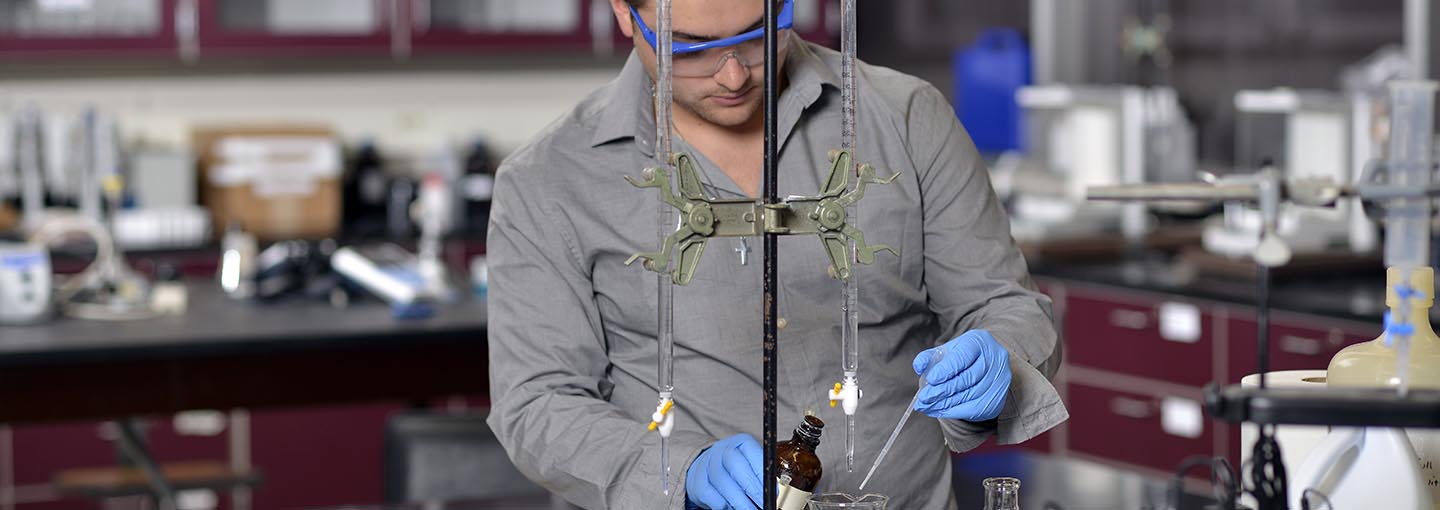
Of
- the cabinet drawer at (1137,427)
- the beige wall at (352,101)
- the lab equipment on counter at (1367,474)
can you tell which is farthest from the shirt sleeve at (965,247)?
the beige wall at (352,101)

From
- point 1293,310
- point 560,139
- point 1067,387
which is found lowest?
point 1067,387

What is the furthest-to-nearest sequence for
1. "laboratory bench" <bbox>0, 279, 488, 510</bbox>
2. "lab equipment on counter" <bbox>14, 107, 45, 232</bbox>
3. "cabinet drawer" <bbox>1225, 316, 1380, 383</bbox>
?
"lab equipment on counter" <bbox>14, 107, 45, 232</bbox>
"cabinet drawer" <bbox>1225, 316, 1380, 383</bbox>
"laboratory bench" <bbox>0, 279, 488, 510</bbox>

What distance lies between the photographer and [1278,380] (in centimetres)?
146

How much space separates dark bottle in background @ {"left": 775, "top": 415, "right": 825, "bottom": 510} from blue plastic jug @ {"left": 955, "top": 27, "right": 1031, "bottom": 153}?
381 cm

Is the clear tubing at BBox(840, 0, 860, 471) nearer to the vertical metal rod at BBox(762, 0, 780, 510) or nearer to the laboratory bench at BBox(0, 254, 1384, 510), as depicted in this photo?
the vertical metal rod at BBox(762, 0, 780, 510)

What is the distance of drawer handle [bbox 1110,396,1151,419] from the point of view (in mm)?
3770

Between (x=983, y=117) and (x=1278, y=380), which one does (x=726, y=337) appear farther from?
(x=983, y=117)

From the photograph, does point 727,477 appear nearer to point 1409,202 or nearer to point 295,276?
point 1409,202

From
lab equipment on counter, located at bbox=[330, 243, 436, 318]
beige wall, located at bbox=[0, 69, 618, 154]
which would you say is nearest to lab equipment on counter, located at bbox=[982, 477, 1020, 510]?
lab equipment on counter, located at bbox=[330, 243, 436, 318]

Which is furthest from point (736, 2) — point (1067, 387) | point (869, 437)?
point (1067, 387)

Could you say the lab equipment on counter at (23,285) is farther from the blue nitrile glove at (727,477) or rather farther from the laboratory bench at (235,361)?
the blue nitrile glove at (727,477)

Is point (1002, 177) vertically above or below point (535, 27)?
below

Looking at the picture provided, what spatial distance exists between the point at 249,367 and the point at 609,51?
231cm

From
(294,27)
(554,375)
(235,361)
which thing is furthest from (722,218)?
(294,27)
